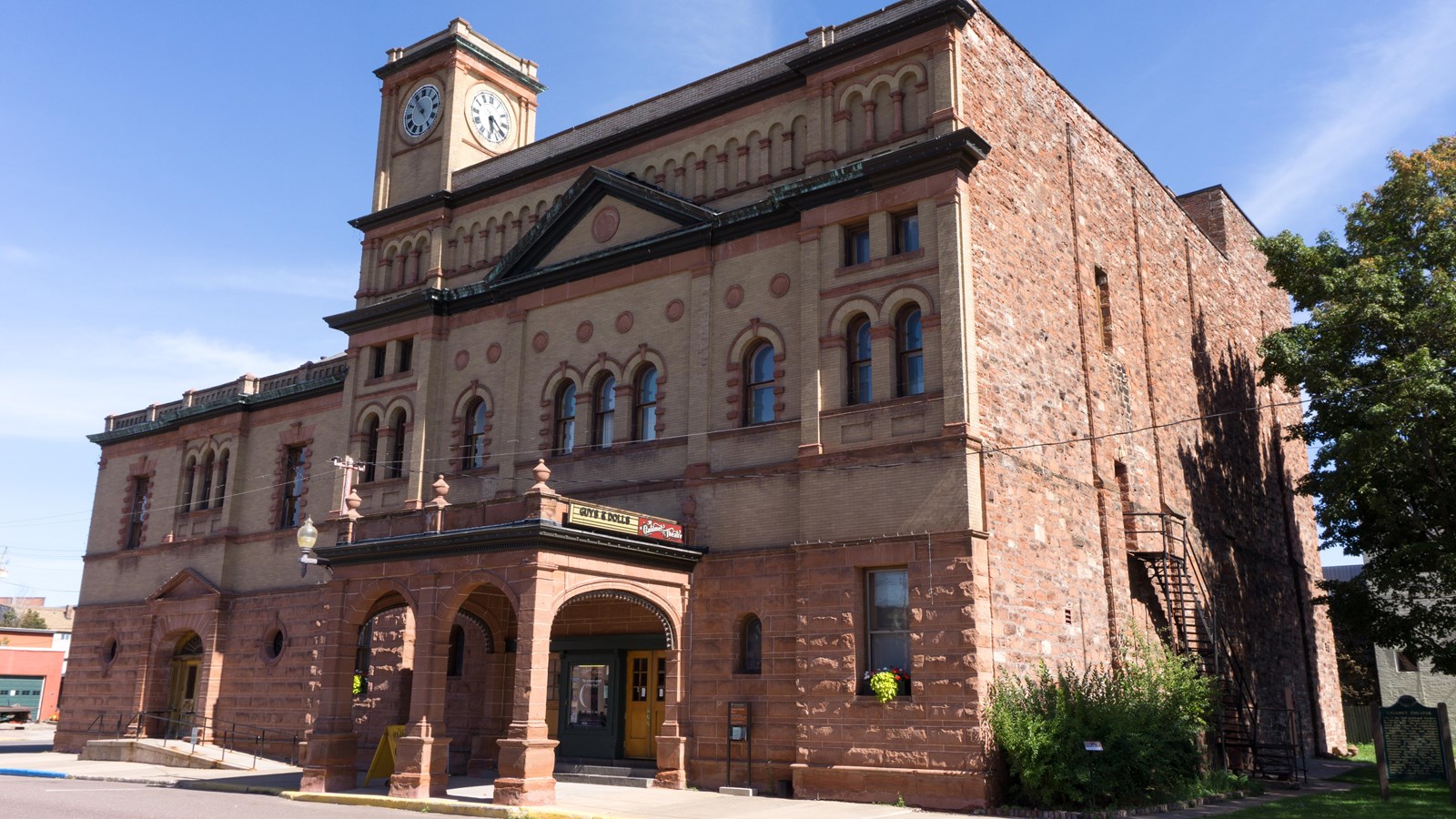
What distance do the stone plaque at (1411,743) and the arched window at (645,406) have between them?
16.9m

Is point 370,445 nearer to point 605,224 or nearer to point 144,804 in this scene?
point 605,224

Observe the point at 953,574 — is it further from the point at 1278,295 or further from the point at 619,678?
the point at 1278,295

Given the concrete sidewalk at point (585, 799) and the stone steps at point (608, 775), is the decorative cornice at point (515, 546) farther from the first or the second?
the concrete sidewalk at point (585, 799)

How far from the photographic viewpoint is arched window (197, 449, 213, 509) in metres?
39.0

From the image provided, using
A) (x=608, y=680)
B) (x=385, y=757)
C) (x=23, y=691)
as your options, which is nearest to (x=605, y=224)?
(x=608, y=680)

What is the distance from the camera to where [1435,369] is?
25.0 m

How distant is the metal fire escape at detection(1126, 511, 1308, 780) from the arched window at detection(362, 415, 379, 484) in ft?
68.4

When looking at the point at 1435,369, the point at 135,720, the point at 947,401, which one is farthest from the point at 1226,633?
the point at 135,720

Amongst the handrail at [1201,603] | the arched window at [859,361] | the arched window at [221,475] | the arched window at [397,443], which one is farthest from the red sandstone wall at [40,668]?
the handrail at [1201,603]

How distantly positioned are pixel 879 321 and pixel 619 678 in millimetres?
10201

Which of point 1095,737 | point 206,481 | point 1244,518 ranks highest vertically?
point 206,481

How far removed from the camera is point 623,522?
23203 mm

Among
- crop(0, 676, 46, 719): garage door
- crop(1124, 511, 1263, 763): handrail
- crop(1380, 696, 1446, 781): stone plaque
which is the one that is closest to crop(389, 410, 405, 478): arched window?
Answer: crop(1124, 511, 1263, 763): handrail

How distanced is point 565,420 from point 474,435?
11.2 ft
